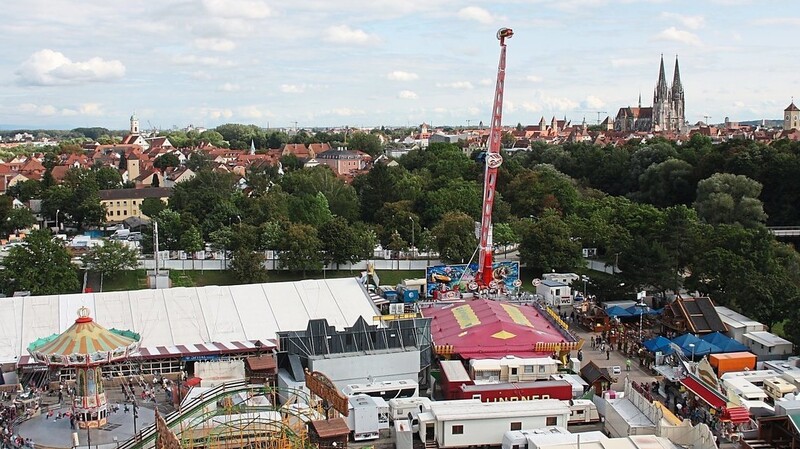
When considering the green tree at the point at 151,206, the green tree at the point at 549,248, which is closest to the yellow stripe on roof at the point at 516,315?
the green tree at the point at 549,248

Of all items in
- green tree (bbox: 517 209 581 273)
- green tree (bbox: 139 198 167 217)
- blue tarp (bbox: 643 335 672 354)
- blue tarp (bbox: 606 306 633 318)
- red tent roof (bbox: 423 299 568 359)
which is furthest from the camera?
green tree (bbox: 139 198 167 217)

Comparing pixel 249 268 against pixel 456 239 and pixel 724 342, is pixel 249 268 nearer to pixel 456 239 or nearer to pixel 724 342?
pixel 456 239

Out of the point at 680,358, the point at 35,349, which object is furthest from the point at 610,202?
the point at 35,349

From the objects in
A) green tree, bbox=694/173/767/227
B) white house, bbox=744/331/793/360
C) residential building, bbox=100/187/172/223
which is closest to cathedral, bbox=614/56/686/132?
green tree, bbox=694/173/767/227

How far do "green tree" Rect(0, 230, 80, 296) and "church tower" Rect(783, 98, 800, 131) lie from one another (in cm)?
10839

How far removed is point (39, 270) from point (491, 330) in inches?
773

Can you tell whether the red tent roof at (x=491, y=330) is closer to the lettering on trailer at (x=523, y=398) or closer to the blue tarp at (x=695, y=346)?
the lettering on trailer at (x=523, y=398)

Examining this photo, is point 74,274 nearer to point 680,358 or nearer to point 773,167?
point 680,358

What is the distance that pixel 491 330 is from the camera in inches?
886

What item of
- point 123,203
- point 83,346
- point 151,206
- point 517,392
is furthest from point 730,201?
point 123,203

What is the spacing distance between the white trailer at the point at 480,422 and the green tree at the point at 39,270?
65.3 ft

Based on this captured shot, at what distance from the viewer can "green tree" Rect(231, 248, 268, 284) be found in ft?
115

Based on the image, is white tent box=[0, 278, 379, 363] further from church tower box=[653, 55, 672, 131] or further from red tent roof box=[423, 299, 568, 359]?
church tower box=[653, 55, 672, 131]

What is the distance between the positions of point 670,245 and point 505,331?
13.1m
